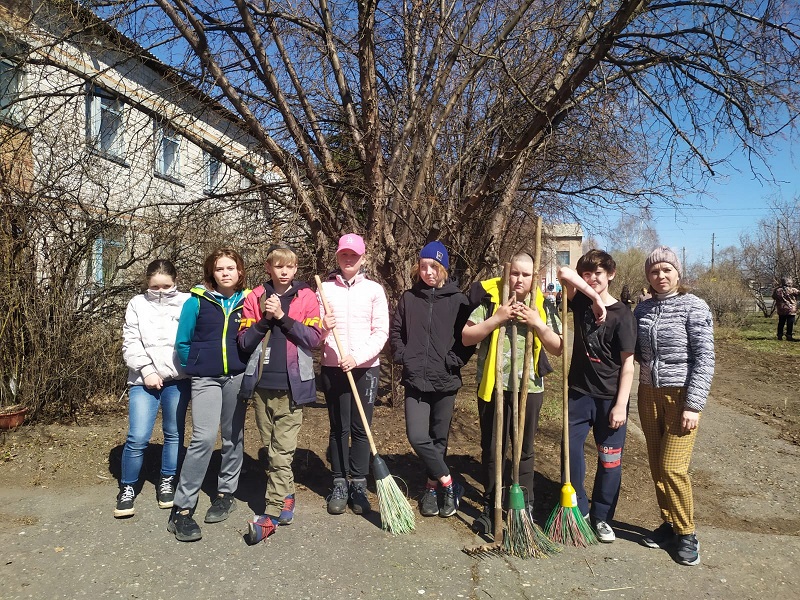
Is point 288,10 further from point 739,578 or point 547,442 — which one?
point 739,578

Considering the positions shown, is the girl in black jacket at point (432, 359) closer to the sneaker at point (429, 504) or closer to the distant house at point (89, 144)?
the sneaker at point (429, 504)

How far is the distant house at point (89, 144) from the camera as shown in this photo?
17.3 feet

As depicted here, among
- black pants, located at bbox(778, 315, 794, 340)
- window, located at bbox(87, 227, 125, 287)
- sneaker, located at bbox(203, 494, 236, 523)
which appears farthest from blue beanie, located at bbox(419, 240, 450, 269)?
black pants, located at bbox(778, 315, 794, 340)

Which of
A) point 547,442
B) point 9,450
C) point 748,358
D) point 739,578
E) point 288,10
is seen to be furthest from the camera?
point 748,358

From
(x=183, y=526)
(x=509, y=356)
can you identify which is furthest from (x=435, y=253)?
(x=183, y=526)

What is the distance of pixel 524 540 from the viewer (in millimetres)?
3258

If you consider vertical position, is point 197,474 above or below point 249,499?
above

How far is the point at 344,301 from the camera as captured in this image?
3.86 metres

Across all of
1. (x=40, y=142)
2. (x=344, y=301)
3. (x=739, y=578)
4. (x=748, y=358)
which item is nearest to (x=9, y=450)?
(x=40, y=142)

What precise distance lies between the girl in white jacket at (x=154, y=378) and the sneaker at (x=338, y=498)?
113 centimetres

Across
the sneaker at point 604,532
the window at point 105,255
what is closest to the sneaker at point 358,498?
the sneaker at point 604,532

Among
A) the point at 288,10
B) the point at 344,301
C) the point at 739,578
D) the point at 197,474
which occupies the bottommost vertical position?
the point at 739,578

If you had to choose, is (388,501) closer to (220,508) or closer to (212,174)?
(220,508)

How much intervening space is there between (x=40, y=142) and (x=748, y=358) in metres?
13.9
